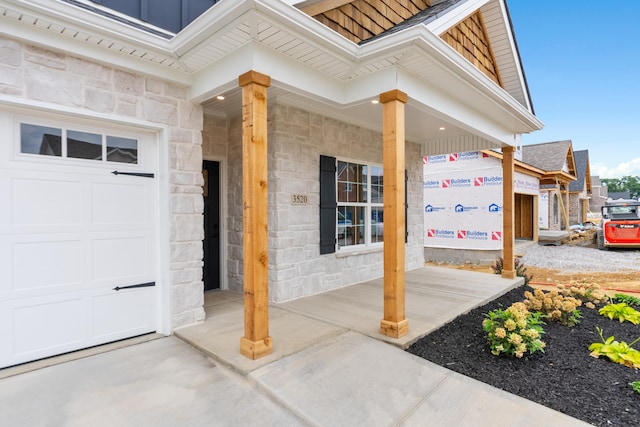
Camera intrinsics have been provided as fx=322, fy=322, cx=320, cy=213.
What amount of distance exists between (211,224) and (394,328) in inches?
123

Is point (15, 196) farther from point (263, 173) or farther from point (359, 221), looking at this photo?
point (359, 221)

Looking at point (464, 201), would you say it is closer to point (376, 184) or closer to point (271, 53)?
point (376, 184)

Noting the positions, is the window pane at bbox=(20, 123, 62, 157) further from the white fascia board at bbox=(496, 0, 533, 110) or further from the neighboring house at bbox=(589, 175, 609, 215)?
the neighboring house at bbox=(589, 175, 609, 215)

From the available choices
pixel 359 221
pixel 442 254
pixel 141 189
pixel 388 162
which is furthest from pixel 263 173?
pixel 442 254

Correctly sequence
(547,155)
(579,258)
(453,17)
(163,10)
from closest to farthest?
(163,10) < (453,17) < (579,258) < (547,155)

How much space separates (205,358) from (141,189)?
180 cm

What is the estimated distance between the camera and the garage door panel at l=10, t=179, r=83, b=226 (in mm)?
2645

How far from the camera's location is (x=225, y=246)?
498 cm

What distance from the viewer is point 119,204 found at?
3.17 metres

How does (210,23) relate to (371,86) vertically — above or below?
above

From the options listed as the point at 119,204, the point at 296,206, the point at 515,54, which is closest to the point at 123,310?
the point at 119,204

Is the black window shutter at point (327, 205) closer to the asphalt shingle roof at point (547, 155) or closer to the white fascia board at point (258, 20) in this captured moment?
the white fascia board at point (258, 20)

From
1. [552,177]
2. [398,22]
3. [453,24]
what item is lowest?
[552,177]

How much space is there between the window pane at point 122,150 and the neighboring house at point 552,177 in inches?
621
